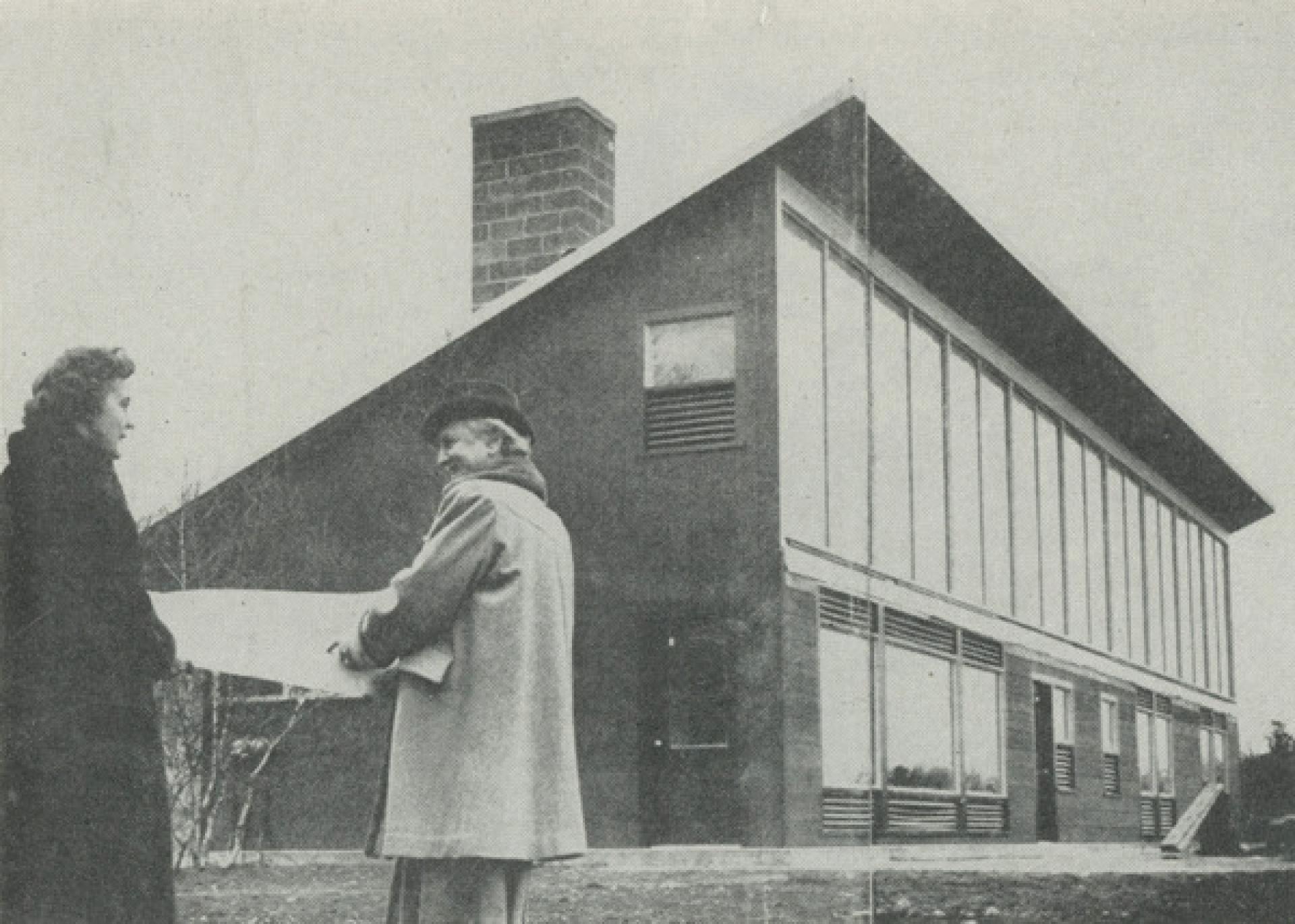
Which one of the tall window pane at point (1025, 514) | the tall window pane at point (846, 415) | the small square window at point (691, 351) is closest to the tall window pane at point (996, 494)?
the tall window pane at point (1025, 514)

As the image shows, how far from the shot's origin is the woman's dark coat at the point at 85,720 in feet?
17.9

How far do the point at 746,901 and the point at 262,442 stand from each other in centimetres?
399

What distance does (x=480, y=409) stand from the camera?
5.69 meters

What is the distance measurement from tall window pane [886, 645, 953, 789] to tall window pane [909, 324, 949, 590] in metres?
0.83

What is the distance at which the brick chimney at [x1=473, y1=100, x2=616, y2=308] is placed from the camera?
14.3 m

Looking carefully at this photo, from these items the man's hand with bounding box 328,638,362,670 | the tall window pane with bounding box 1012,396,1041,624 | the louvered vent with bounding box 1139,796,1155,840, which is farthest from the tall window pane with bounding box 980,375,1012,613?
the man's hand with bounding box 328,638,362,670

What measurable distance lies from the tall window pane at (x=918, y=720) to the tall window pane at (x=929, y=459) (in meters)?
0.83

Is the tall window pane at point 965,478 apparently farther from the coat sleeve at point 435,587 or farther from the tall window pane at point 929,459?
the coat sleeve at point 435,587

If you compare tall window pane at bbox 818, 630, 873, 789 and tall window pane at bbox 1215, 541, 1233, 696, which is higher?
tall window pane at bbox 1215, 541, 1233, 696

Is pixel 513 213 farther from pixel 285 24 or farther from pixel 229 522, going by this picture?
pixel 285 24

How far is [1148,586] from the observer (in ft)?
62.4

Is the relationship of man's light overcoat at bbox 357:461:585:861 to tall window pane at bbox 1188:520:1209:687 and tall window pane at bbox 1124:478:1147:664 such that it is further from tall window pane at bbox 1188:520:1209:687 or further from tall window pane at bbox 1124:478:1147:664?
tall window pane at bbox 1124:478:1147:664

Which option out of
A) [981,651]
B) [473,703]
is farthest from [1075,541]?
[473,703]

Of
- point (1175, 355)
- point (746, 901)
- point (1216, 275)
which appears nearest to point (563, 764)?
point (746, 901)
